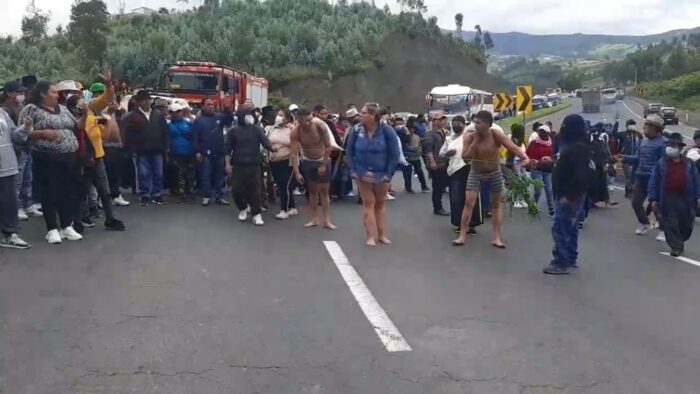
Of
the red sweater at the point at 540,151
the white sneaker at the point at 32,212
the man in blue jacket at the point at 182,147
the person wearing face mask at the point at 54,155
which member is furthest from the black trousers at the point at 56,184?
the red sweater at the point at 540,151

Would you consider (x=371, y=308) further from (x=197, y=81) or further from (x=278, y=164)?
(x=197, y=81)

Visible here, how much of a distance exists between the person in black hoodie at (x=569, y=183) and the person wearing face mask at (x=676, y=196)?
6.81 feet

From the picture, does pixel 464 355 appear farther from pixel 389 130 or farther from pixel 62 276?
pixel 389 130

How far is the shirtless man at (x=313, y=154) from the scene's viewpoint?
1144 cm

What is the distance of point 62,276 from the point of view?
8125mm

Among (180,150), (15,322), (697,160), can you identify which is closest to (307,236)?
(180,150)

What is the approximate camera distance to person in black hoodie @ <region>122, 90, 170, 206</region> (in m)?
13.2

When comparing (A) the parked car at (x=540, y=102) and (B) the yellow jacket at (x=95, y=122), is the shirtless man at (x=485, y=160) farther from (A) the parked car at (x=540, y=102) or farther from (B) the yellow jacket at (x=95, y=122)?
(A) the parked car at (x=540, y=102)

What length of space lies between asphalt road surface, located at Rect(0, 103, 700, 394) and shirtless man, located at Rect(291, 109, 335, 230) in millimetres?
952

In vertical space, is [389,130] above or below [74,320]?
above

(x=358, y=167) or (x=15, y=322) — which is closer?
(x=15, y=322)

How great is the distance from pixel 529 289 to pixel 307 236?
12.2 feet

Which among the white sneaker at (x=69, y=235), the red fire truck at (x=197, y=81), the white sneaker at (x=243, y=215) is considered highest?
the red fire truck at (x=197, y=81)

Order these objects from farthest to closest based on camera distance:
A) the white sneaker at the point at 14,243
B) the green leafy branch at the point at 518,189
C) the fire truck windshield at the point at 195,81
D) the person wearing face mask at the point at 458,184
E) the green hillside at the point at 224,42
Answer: the green hillside at the point at 224,42
the fire truck windshield at the point at 195,81
the person wearing face mask at the point at 458,184
the green leafy branch at the point at 518,189
the white sneaker at the point at 14,243
